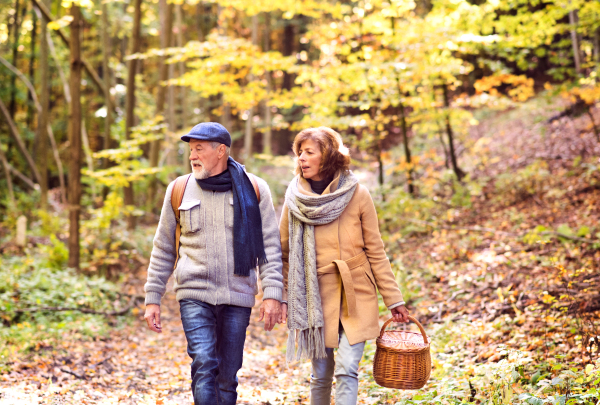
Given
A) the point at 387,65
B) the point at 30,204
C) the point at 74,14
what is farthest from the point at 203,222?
the point at 30,204

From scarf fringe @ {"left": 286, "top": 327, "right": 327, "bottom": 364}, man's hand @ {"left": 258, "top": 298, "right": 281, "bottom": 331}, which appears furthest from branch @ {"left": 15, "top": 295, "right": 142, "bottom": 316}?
scarf fringe @ {"left": 286, "top": 327, "right": 327, "bottom": 364}

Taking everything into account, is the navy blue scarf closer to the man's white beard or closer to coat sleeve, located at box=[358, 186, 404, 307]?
the man's white beard

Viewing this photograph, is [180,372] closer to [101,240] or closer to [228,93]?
[101,240]

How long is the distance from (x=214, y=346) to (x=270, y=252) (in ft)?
2.50

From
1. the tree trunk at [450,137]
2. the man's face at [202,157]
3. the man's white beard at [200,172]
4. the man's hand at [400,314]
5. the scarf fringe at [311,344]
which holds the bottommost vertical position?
the scarf fringe at [311,344]

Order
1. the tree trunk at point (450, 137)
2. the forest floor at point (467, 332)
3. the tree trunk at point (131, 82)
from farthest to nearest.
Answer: the tree trunk at point (131, 82), the tree trunk at point (450, 137), the forest floor at point (467, 332)

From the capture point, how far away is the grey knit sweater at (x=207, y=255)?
349 centimetres

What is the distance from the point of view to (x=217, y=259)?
3508mm

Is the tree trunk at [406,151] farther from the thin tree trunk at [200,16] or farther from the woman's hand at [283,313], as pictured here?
the thin tree trunk at [200,16]

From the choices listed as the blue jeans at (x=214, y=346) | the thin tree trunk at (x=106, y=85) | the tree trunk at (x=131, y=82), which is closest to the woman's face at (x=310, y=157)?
the blue jeans at (x=214, y=346)

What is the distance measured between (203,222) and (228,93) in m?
8.98

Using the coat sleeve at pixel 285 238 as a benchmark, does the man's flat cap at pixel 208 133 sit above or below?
above

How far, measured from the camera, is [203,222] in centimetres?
354

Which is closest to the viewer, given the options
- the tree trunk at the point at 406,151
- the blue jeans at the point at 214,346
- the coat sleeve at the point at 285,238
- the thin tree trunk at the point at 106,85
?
the blue jeans at the point at 214,346
